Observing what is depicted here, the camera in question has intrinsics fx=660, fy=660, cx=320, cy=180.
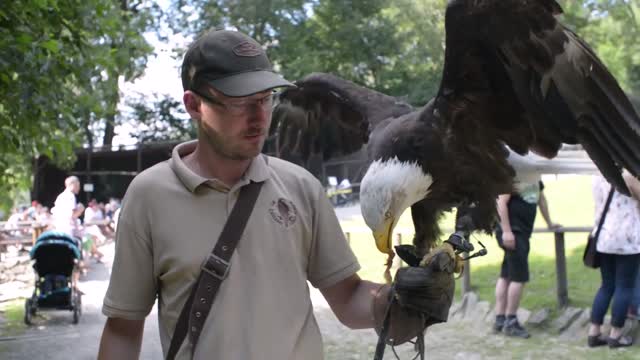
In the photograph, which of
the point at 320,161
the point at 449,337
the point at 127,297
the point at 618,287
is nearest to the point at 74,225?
the point at 320,161

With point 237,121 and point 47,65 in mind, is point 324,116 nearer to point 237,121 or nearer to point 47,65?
point 47,65

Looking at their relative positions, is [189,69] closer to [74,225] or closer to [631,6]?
[74,225]

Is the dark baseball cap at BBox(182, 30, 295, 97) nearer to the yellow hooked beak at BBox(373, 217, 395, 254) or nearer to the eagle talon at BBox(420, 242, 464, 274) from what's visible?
the eagle talon at BBox(420, 242, 464, 274)

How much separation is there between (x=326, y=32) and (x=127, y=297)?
93.8 feet

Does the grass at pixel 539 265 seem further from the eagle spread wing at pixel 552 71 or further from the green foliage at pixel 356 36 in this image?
the green foliage at pixel 356 36

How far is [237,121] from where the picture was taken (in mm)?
1884

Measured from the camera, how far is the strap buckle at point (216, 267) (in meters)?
1.81

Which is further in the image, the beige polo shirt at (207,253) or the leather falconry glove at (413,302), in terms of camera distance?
the leather falconry glove at (413,302)

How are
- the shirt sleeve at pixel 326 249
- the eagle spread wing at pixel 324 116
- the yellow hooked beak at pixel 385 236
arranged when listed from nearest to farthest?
1. the shirt sleeve at pixel 326 249
2. the yellow hooked beak at pixel 385 236
3. the eagle spread wing at pixel 324 116

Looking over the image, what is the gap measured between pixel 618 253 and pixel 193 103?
4.97 m

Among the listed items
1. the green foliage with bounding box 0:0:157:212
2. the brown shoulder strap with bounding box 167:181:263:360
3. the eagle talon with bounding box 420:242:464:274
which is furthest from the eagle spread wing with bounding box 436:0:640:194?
the green foliage with bounding box 0:0:157:212

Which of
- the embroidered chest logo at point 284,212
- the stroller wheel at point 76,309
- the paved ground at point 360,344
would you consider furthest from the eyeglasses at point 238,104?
the stroller wheel at point 76,309

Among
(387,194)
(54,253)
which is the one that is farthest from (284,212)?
(54,253)

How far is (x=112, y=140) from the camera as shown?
1305 inches
